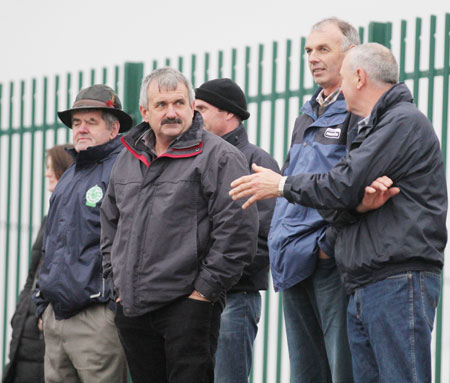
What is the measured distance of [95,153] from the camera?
19.5ft

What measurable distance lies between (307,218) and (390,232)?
0.62 metres

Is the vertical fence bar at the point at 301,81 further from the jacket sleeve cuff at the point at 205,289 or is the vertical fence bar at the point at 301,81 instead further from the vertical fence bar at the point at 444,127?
the jacket sleeve cuff at the point at 205,289

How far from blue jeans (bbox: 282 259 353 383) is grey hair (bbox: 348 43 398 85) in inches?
34.0

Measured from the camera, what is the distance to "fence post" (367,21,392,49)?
681 centimetres

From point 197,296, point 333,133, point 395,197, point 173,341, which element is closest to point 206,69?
point 333,133

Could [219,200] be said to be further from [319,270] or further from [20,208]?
[20,208]

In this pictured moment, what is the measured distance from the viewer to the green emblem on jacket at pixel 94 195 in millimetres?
5805

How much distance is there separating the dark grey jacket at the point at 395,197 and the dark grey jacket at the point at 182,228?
1.58 ft

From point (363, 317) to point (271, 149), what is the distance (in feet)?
9.80

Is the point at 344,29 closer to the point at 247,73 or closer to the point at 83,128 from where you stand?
the point at 83,128

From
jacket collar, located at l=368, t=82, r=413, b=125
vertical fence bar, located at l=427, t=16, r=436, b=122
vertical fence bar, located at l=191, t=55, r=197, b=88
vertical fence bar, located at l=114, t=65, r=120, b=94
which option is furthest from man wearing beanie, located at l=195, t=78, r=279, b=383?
vertical fence bar, located at l=114, t=65, r=120, b=94

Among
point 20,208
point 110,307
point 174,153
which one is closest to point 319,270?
point 174,153

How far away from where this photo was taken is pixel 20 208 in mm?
9273

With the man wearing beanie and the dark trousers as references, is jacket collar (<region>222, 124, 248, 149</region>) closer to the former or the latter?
the man wearing beanie
